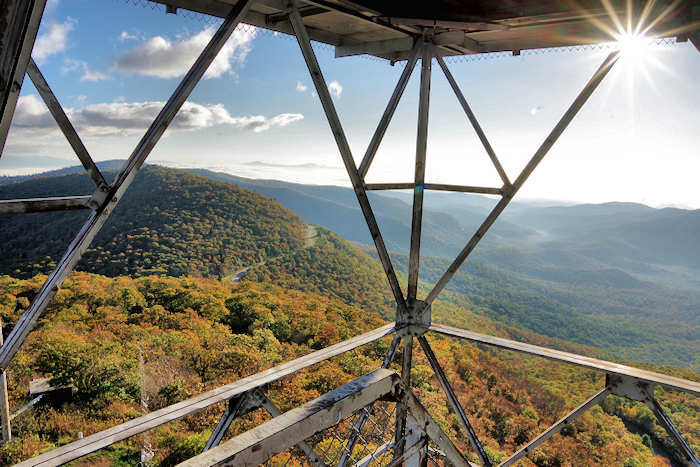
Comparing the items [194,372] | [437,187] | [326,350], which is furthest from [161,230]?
[326,350]

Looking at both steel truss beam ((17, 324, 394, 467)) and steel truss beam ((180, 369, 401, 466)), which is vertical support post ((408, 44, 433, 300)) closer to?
steel truss beam ((17, 324, 394, 467))

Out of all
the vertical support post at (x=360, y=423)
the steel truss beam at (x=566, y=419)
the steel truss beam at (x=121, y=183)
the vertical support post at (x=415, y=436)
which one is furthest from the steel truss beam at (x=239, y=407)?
the steel truss beam at (x=566, y=419)

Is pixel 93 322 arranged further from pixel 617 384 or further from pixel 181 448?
pixel 617 384

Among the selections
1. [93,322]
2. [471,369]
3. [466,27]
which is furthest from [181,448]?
[471,369]

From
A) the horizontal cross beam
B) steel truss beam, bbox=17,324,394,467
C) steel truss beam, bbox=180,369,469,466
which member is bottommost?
steel truss beam, bbox=17,324,394,467

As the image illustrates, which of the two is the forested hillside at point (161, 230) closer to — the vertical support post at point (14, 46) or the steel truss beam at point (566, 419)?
the vertical support post at point (14, 46)

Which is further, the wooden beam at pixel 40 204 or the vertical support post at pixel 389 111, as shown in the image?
the vertical support post at pixel 389 111

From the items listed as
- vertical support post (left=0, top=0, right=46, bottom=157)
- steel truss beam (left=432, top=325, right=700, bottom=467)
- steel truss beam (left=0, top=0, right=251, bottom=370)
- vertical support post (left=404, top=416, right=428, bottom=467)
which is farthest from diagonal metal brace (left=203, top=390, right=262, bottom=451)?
steel truss beam (left=432, top=325, right=700, bottom=467)
